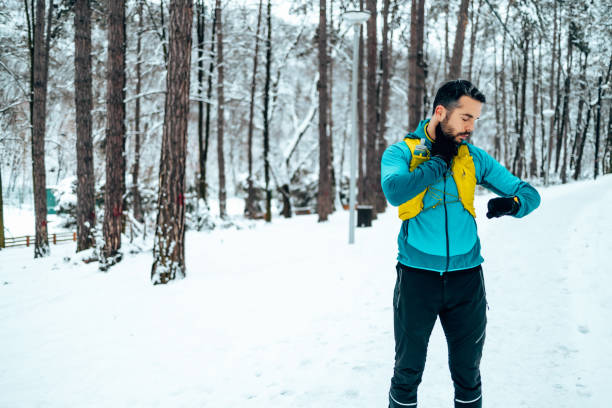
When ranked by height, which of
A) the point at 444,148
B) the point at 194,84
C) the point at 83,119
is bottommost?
the point at 444,148

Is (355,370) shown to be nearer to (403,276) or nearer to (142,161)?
(403,276)

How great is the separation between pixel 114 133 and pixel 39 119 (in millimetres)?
5493

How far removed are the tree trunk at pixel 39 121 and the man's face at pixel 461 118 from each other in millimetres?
13076

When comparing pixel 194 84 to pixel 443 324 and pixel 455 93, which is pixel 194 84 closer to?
Answer: pixel 455 93

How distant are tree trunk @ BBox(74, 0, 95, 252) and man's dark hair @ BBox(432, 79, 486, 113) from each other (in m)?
9.69

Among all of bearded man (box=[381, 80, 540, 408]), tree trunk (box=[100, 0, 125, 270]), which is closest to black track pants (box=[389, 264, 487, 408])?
bearded man (box=[381, 80, 540, 408])

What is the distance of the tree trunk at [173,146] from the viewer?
6.23 metres

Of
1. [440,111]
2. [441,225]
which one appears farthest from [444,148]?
[441,225]

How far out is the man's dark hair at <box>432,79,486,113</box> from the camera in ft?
6.64

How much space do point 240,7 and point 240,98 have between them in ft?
12.2

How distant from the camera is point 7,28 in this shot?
11594mm

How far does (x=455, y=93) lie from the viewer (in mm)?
2031

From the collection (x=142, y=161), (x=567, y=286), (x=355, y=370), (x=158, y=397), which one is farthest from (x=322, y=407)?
(x=142, y=161)

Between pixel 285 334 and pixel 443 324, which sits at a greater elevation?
pixel 443 324
